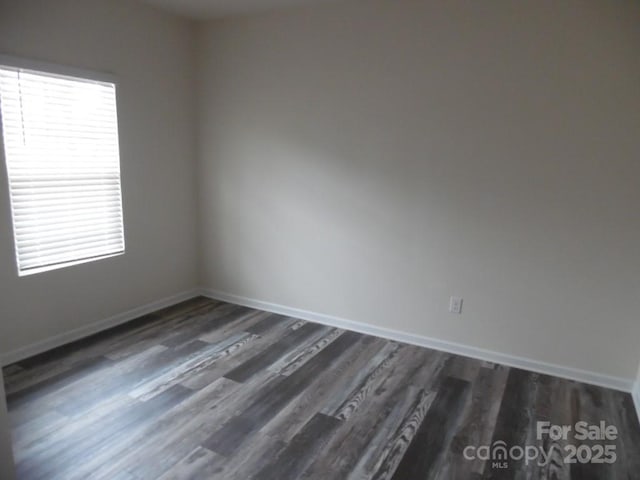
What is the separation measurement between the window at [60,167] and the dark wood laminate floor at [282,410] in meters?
0.76

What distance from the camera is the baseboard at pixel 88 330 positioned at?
2966mm

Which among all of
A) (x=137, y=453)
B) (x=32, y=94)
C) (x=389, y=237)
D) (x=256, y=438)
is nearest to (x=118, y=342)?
(x=137, y=453)

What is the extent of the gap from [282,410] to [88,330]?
188 centimetres

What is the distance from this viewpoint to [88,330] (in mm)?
3412

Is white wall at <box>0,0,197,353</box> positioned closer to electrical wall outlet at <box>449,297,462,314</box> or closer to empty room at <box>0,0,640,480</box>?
empty room at <box>0,0,640,480</box>

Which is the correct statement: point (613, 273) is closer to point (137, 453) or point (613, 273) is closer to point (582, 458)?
point (582, 458)

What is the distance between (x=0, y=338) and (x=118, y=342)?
752 millimetres

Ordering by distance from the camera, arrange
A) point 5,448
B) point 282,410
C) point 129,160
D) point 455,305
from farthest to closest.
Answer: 1. point 129,160
2. point 455,305
3. point 282,410
4. point 5,448

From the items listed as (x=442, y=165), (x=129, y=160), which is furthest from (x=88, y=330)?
(x=442, y=165)

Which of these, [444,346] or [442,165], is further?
[444,346]

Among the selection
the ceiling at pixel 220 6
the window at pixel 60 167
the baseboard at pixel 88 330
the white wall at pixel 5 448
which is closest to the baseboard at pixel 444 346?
the baseboard at pixel 88 330

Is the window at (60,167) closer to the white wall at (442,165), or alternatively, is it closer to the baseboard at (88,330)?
the baseboard at (88,330)

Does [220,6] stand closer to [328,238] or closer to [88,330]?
[328,238]

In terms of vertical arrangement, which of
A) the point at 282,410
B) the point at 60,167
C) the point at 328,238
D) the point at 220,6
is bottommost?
the point at 282,410
